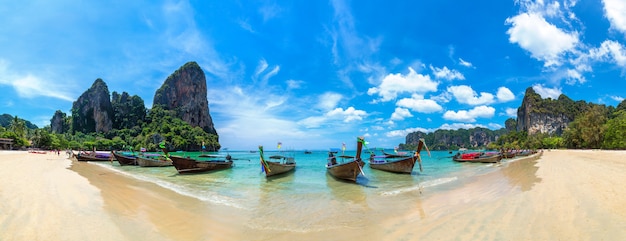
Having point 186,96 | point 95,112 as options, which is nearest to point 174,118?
point 186,96

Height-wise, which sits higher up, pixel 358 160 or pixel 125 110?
pixel 125 110

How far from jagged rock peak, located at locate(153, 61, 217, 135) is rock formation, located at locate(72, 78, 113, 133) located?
21539 mm

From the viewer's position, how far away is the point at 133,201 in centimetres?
914

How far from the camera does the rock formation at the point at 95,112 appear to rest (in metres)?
112

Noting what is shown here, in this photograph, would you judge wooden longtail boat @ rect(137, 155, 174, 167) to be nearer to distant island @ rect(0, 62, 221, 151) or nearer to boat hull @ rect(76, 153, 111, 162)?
boat hull @ rect(76, 153, 111, 162)

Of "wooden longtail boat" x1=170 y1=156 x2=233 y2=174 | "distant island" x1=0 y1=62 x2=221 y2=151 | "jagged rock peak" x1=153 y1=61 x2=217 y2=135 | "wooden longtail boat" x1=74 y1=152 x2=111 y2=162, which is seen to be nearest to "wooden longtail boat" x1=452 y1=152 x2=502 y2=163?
"wooden longtail boat" x1=170 y1=156 x2=233 y2=174

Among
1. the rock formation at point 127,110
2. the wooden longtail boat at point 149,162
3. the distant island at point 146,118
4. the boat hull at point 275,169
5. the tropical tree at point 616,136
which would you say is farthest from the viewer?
the rock formation at point 127,110

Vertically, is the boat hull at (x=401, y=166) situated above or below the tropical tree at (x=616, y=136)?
below

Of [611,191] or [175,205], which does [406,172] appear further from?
[175,205]

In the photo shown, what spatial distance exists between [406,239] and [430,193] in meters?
6.90

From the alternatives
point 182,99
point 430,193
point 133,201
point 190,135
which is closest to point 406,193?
point 430,193

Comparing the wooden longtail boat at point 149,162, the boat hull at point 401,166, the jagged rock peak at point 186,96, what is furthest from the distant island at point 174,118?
the boat hull at point 401,166

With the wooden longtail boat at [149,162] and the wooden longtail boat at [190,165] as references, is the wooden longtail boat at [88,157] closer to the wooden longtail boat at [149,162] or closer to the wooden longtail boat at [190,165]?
the wooden longtail boat at [149,162]

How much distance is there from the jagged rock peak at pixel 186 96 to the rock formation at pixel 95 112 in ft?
70.7
